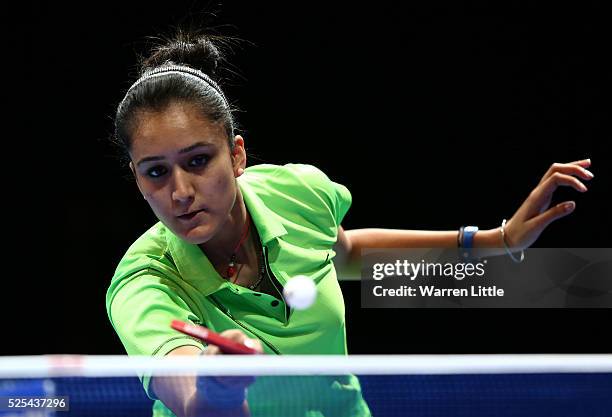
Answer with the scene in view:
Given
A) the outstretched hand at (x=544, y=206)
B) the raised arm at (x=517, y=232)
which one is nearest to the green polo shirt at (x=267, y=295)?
the raised arm at (x=517, y=232)

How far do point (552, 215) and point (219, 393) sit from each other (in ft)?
4.33

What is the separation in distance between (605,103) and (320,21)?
4.61ft

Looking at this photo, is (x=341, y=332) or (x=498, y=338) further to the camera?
(x=498, y=338)

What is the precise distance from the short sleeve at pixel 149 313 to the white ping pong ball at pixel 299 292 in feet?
0.71

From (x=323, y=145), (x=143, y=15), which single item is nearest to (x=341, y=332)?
(x=323, y=145)

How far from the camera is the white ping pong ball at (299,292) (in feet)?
6.56

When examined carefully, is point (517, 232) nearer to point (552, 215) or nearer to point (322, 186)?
point (552, 215)

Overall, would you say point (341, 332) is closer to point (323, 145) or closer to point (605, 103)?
point (323, 145)

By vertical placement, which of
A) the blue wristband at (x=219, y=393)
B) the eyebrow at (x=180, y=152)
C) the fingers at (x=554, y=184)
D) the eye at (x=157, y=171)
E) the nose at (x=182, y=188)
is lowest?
the blue wristband at (x=219, y=393)

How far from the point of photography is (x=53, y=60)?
409cm

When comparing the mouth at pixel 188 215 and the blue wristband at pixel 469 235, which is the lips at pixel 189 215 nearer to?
the mouth at pixel 188 215

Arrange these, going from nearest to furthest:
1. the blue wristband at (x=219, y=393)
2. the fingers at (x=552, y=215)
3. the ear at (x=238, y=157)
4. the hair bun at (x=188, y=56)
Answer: the blue wristband at (x=219, y=393)
the ear at (x=238, y=157)
the hair bun at (x=188, y=56)
the fingers at (x=552, y=215)

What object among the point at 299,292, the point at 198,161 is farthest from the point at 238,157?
the point at 299,292

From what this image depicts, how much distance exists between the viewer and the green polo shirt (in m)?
1.79
